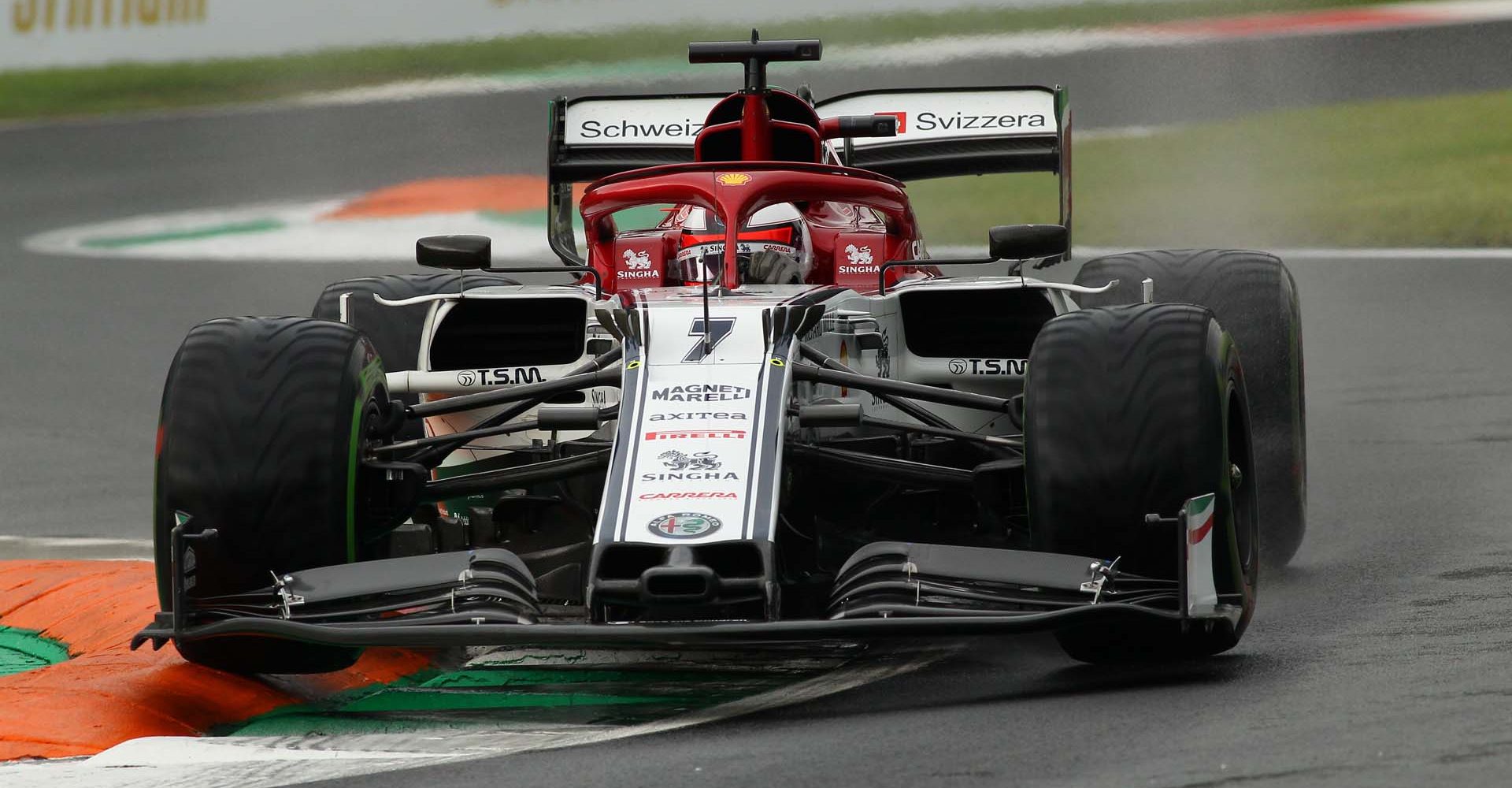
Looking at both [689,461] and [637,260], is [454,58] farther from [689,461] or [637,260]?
[689,461]

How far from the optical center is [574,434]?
322 inches

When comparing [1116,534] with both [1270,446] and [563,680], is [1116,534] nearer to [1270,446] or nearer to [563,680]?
[563,680]

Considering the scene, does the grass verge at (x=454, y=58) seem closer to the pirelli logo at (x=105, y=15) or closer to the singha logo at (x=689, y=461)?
the pirelli logo at (x=105, y=15)

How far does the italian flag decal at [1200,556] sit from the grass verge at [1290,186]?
462 inches

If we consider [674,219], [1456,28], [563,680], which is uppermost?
[1456,28]

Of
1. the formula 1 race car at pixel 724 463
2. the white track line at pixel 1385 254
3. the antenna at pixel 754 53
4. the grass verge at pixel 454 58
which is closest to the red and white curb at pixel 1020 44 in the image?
the grass verge at pixel 454 58

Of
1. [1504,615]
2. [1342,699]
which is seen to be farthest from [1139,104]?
[1342,699]

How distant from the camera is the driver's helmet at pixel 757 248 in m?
8.40

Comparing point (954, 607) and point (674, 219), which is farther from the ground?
point (674, 219)

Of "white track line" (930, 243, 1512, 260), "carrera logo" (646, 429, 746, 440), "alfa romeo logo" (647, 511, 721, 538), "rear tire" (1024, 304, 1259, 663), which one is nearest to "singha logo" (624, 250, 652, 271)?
"carrera logo" (646, 429, 746, 440)

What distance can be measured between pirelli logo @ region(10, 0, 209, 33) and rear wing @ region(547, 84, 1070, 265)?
558 inches

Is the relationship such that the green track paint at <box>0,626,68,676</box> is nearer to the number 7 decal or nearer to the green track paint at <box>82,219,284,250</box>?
the number 7 decal

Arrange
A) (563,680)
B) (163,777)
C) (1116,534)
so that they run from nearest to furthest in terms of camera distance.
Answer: (163,777) < (1116,534) < (563,680)

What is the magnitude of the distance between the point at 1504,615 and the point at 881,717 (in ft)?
7.73
